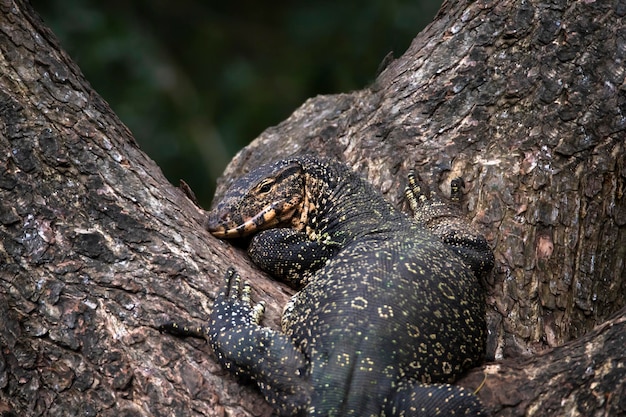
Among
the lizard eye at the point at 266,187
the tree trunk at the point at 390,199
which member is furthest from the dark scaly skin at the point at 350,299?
the tree trunk at the point at 390,199

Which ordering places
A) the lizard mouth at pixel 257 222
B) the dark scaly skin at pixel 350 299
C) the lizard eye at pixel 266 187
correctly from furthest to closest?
the lizard eye at pixel 266 187 < the lizard mouth at pixel 257 222 < the dark scaly skin at pixel 350 299

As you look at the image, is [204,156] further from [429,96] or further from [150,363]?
[150,363]

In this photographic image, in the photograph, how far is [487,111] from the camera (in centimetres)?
684

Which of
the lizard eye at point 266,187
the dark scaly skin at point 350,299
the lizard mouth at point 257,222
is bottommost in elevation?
the dark scaly skin at point 350,299

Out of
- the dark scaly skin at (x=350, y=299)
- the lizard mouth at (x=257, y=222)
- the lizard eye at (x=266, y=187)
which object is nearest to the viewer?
the dark scaly skin at (x=350, y=299)

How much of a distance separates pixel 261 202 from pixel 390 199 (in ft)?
3.93

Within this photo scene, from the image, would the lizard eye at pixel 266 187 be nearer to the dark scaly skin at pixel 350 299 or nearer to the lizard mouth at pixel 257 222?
the dark scaly skin at pixel 350 299

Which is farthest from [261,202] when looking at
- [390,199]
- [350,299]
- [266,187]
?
[350,299]

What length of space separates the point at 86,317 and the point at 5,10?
2.27 m

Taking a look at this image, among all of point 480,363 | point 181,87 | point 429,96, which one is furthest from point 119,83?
point 480,363

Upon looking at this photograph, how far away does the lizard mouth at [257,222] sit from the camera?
242 inches

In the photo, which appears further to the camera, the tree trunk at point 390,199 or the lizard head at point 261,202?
the lizard head at point 261,202

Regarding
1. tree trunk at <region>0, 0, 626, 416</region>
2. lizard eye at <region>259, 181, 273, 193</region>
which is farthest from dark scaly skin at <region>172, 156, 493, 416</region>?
tree trunk at <region>0, 0, 626, 416</region>

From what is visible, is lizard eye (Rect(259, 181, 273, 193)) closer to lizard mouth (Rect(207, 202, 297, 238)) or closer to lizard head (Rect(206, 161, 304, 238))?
lizard head (Rect(206, 161, 304, 238))
